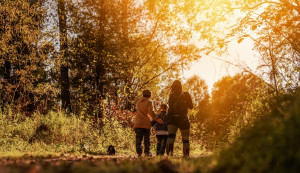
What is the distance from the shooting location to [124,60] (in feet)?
59.7

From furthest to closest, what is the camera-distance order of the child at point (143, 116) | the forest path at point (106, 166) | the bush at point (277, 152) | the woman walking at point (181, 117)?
the child at point (143, 116) → the woman walking at point (181, 117) → the forest path at point (106, 166) → the bush at point (277, 152)

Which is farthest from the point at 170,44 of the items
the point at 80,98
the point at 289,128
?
the point at 289,128

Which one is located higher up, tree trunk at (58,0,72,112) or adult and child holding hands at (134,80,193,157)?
tree trunk at (58,0,72,112)

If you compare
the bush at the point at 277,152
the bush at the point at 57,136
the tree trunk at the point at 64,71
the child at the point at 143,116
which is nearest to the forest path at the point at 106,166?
the bush at the point at 277,152

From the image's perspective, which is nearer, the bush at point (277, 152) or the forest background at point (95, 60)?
the bush at point (277, 152)

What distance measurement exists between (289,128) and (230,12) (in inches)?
384

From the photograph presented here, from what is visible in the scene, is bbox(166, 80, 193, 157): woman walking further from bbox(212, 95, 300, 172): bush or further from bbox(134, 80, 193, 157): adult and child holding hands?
bbox(212, 95, 300, 172): bush

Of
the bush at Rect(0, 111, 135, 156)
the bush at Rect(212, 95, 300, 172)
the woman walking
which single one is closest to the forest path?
the bush at Rect(212, 95, 300, 172)

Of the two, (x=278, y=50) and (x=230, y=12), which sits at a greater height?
(x=230, y=12)

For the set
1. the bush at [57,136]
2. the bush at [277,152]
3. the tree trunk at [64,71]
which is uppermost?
the tree trunk at [64,71]

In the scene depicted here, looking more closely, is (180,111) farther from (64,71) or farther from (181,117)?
(64,71)

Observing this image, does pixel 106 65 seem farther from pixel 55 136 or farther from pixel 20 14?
pixel 55 136

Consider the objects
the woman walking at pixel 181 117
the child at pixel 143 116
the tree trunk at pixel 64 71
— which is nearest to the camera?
the woman walking at pixel 181 117

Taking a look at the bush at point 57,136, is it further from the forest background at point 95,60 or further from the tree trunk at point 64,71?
the tree trunk at point 64,71
